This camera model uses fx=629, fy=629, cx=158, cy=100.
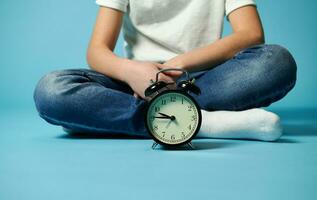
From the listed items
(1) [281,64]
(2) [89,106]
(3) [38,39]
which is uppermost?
(1) [281,64]

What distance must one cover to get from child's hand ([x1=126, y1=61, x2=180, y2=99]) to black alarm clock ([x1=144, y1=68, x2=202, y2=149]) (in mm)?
114

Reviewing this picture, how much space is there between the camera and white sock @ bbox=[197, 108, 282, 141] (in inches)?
71.2

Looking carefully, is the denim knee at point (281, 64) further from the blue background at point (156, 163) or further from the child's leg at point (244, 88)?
the blue background at point (156, 163)

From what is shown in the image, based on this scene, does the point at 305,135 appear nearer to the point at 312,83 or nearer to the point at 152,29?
the point at 152,29

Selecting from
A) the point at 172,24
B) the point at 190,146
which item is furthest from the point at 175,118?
the point at 172,24

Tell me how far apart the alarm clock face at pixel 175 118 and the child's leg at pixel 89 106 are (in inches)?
8.9

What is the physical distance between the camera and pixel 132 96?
1.96m

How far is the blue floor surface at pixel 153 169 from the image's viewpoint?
4.15 feet

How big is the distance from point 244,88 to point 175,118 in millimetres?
361

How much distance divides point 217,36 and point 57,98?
0.64 m

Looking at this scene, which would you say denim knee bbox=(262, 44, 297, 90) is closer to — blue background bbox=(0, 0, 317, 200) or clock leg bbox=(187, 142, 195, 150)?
blue background bbox=(0, 0, 317, 200)

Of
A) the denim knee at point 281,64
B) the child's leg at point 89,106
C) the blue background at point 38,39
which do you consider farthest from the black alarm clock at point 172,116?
the blue background at point 38,39

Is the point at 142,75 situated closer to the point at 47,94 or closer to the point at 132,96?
the point at 132,96

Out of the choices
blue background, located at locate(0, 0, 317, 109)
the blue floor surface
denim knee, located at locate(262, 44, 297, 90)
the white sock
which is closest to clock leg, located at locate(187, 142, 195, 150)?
A: the blue floor surface
